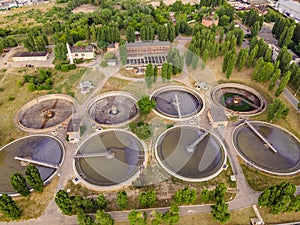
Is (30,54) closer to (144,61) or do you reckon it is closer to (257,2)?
(144,61)

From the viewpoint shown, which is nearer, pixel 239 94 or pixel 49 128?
pixel 49 128

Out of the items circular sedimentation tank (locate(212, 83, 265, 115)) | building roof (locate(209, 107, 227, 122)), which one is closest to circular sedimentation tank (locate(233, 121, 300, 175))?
building roof (locate(209, 107, 227, 122))

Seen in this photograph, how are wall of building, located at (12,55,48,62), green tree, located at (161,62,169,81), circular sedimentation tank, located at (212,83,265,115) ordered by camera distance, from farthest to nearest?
wall of building, located at (12,55,48,62)
green tree, located at (161,62,169,81)
circular sedimentation tank, located at (212,83,265,115)

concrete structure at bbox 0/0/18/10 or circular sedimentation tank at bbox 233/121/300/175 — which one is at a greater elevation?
concrete structure at bbox 0/0/18/10

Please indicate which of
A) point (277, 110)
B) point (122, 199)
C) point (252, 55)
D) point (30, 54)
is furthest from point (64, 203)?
point (252, 55)

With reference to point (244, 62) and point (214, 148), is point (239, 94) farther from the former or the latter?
point (214, 148)

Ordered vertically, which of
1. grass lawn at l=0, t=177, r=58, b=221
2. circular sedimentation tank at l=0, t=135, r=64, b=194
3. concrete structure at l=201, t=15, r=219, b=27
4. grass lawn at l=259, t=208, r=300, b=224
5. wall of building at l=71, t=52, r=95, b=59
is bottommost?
grass lawn at l=259, t=208, r=300, b=224

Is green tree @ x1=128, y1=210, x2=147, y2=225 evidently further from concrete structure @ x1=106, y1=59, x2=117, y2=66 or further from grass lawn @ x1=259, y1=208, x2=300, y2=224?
concrete structure @ x1=106, y1=59, x2=117, y2=66

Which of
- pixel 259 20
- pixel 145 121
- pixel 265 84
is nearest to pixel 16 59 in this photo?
pixel 145 121
